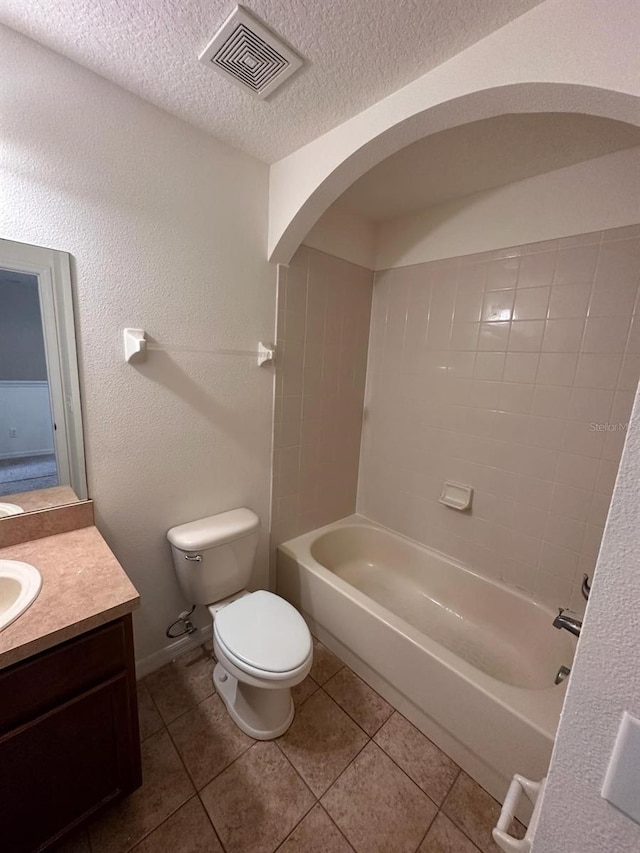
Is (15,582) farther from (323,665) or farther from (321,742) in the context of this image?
(323,665)

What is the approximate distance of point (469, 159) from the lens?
57.3 inches

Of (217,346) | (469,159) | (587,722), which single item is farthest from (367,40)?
(587,722)

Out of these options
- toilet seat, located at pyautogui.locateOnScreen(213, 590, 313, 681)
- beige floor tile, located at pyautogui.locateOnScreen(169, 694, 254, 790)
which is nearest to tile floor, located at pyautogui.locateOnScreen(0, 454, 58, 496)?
toilet seat, located at pyautogui.locateOnScreen(213, 590, 313, 681)

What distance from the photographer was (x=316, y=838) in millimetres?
1080

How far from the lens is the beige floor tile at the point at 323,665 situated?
1.65 m

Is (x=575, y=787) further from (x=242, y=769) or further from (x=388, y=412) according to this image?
(x=388, y=412)

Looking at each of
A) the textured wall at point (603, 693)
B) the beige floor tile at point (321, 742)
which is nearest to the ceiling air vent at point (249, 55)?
the textured wall at point (603, 693)

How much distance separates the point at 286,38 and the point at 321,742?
2.37 m

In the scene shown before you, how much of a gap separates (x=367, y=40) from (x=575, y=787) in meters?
1.61

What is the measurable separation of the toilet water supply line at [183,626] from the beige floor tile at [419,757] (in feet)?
3.13

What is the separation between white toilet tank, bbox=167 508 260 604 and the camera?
1479 millimetres

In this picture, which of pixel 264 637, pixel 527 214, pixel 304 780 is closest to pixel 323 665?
pixel 304 780

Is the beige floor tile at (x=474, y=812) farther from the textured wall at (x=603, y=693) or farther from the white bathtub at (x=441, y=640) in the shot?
the textured wall at (x=603, y=693)

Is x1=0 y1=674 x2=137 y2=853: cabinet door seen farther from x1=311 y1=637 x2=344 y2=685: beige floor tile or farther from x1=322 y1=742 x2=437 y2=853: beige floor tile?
x1=311 y1=637 x2=344 y2=685: beige floor tile
